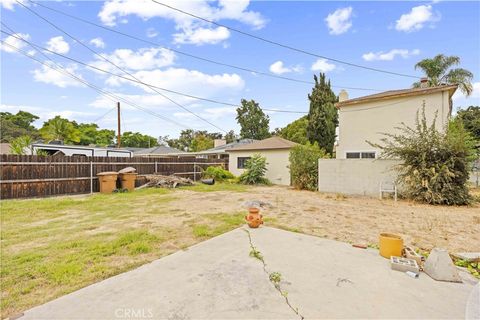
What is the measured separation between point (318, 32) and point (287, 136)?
72.0ft

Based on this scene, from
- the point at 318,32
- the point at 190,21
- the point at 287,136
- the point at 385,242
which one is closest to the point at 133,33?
the point at 190,21

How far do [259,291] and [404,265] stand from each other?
2000 millimetres

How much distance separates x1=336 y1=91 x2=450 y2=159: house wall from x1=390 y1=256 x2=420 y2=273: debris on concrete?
9.73 meters

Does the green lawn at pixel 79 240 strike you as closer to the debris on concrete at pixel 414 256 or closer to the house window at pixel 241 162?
the debris on concrete at pixel 414 256

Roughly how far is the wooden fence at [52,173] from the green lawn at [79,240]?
4.26 ft

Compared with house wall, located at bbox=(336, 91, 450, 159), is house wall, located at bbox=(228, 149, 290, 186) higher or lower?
lower

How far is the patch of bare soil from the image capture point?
4520 millimetres

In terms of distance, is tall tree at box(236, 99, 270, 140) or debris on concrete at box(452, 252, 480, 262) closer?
debris on concrete at box(452, 252, 480, 262)

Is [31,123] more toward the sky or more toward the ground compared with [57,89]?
more toward the sky

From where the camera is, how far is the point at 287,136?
3262 centimetres

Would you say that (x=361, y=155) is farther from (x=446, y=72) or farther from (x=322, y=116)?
(x=446, y=72)

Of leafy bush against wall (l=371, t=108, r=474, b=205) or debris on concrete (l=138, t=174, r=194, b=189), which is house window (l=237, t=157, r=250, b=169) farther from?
leafy bush against wall (l=371, t=108, r=474, b=205)

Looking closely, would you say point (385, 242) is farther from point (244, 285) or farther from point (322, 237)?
point (244, 285)
